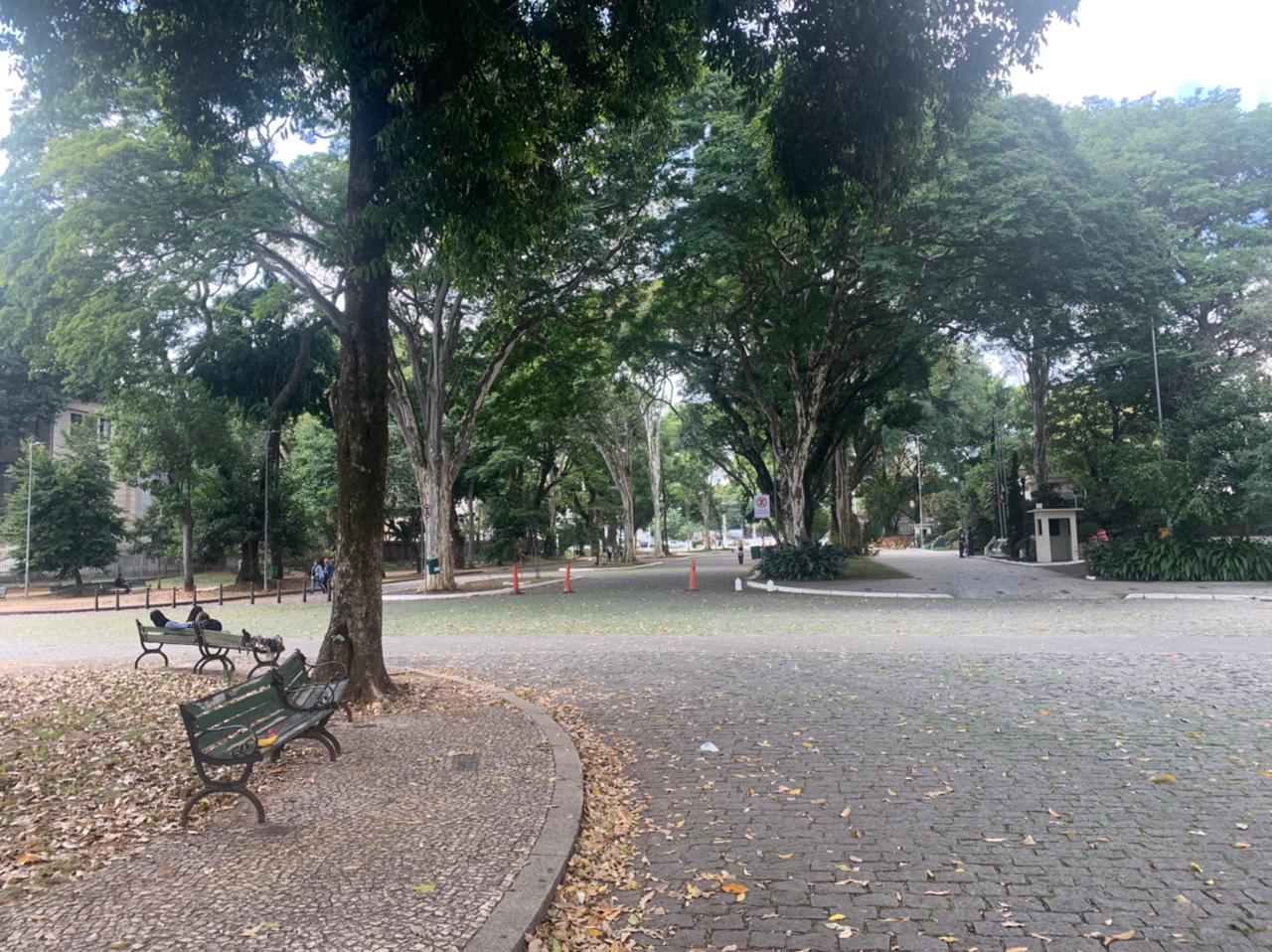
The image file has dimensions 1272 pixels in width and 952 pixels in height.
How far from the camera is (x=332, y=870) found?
13.0 feet

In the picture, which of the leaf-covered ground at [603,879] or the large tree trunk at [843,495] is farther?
the large tree trunk at [843,495]

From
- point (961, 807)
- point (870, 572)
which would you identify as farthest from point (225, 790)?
point (870, 572)

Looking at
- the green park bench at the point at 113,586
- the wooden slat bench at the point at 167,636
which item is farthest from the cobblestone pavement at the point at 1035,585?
the green park bench at the point at 113,586

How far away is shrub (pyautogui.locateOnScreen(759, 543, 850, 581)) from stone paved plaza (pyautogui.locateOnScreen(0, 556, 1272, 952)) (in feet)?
38.5

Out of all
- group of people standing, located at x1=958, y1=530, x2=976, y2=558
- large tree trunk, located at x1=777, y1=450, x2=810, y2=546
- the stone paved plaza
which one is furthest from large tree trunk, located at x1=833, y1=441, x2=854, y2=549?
the stone paved plaza

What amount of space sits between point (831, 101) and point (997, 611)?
11431 mm

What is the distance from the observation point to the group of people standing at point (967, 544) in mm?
43375

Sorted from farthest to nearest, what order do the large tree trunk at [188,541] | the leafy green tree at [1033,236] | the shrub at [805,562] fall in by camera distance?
the large tree trunk at [188,541] → the shrub at [805,562] → the leafy green tree at [1033,236]

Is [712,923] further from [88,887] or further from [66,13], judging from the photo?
[66,13]

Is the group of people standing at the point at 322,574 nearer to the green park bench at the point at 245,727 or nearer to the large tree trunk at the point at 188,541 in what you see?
the large tree trunk at the point at 188,541

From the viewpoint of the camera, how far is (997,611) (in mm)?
15906

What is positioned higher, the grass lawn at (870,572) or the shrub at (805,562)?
the shrub at (805,562)

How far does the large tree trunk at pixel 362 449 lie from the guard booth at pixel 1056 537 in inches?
1114

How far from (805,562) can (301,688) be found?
64.1 ft
